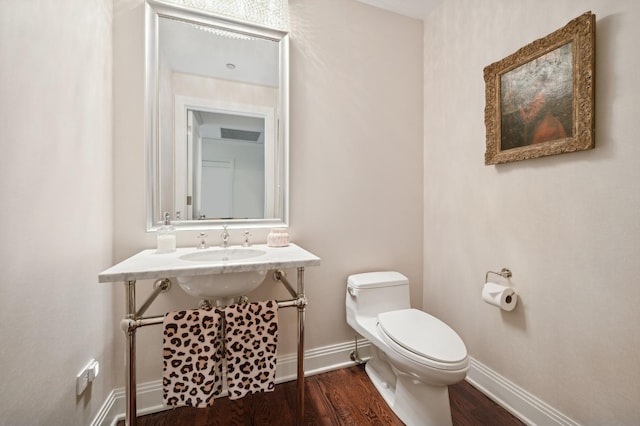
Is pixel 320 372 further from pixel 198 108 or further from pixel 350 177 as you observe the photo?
pixel 198 108

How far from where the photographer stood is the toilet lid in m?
1.14

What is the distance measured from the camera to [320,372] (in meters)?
1.70

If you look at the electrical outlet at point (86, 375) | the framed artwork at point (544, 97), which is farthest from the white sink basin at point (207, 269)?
the framed artwork at point (544, 97)

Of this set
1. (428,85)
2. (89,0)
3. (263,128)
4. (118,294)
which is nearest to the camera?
(89,0)

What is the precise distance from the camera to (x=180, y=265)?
40.9 inches

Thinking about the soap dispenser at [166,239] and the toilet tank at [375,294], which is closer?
the soap dispenser at [166,239]

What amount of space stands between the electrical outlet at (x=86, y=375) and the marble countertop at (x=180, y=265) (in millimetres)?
444

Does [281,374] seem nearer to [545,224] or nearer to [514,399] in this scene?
[514,399]

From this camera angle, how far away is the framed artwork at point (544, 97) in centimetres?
107

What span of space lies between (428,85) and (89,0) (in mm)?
1966

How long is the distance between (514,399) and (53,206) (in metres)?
2.20

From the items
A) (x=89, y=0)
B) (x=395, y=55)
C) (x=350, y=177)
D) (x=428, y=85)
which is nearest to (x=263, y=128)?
(x=350, y=177)

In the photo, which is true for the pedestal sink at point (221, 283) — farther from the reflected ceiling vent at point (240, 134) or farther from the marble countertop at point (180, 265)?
the reflected ceiling vent at point (240, 134)

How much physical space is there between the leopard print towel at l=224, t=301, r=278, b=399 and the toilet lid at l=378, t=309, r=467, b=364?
580 mm
